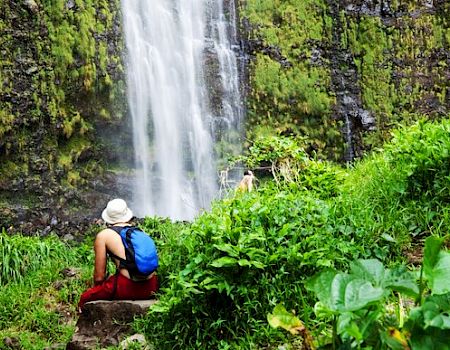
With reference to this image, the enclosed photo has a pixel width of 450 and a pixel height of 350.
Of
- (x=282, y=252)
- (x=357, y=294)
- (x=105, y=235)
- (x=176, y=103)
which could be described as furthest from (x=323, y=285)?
(x=176, y=103)

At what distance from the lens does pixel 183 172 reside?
11.3m

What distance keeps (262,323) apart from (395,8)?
1302 centimetres

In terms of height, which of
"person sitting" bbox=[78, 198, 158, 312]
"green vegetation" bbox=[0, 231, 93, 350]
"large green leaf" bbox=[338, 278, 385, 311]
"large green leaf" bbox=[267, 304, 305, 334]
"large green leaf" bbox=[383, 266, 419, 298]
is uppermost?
"large green leaf" bbox=[338, 278, 385, 311]

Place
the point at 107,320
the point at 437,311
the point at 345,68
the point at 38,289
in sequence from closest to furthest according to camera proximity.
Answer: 1. the point at 437,311
2. the point at 107,320
3. the point at 38,289
4. the point at 345,68

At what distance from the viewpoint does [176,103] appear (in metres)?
11.4

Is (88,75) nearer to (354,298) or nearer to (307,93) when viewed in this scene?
(307,93)

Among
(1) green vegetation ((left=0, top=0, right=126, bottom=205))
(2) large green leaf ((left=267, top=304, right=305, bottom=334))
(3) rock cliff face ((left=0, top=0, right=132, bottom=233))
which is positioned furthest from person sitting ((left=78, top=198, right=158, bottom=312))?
(1) green vegetation ((left=0, top=0, right=126, bottom=205))

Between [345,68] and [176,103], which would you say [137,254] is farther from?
[345,68]

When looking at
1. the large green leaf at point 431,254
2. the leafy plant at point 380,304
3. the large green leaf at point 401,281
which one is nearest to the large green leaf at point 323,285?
the leafy plant at point 380,304

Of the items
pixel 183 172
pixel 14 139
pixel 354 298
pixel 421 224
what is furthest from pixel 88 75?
pixel 354 298

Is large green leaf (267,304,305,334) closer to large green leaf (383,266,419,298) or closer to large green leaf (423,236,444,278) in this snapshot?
large green leaf (383,266,419,298)

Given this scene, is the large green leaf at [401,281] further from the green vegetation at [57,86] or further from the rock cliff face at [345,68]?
the rock cliff face at [345,68]

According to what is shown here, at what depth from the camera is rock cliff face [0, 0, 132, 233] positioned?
9.40m

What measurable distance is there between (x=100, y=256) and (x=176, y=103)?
25.0 feet
